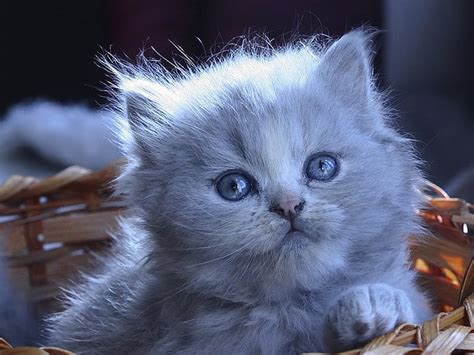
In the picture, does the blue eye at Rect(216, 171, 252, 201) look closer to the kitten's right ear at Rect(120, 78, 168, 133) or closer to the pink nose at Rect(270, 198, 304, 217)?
the pink nose at Rect(270, 198, 304, 217)

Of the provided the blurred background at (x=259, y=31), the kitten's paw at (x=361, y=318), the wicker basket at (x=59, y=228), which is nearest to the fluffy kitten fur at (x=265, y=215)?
the kitten's paw at (x=361, y=318)

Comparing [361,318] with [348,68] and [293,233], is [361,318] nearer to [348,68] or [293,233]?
[293,233]

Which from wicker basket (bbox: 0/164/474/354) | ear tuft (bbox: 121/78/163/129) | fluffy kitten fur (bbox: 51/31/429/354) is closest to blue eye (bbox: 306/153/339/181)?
fluffy kitten fur (bbox: 51/31/429/354)

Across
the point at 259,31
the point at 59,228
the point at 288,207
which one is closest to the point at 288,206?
the point at 288,207

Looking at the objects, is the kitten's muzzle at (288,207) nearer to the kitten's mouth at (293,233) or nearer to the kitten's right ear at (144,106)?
the kitten's mouth at (293,233)

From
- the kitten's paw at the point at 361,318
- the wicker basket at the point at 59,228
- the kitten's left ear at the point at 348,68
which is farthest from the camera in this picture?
the wicker basket at the point at 59,228

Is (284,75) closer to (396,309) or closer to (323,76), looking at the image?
(323,76)
